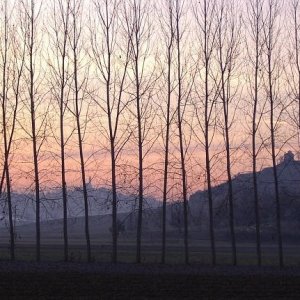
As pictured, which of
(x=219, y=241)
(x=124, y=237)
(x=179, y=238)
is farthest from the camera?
(x=124, y=237)

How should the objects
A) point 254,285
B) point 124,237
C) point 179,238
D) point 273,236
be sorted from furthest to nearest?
point 124,237, point 179,238, point 273,236, point 254,285

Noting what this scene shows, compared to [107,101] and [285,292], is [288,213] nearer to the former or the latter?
[107,101]

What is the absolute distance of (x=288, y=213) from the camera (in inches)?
3369

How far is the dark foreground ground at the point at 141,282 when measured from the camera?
22125mm

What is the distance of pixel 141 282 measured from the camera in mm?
25781

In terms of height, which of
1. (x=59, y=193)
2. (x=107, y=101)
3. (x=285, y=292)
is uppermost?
(x=107, y=101)

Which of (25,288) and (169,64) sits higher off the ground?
(169,64)

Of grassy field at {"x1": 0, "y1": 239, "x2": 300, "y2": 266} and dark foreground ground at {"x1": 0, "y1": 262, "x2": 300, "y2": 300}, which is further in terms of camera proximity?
grassy field at {"x1": 0, "y1": 239, "x2": 300, "y2": 266}

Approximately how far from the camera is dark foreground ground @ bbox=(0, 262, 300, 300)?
72.6ft

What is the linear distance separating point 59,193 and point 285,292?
18.0 meters

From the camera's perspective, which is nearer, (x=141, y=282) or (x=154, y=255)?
(x=141, y=282)

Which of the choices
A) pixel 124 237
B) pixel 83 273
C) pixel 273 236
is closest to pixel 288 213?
pixel 273 236

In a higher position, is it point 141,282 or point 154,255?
point 154,255

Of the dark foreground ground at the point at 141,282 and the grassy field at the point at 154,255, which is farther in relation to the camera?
the grassy field at the point at 154,255
